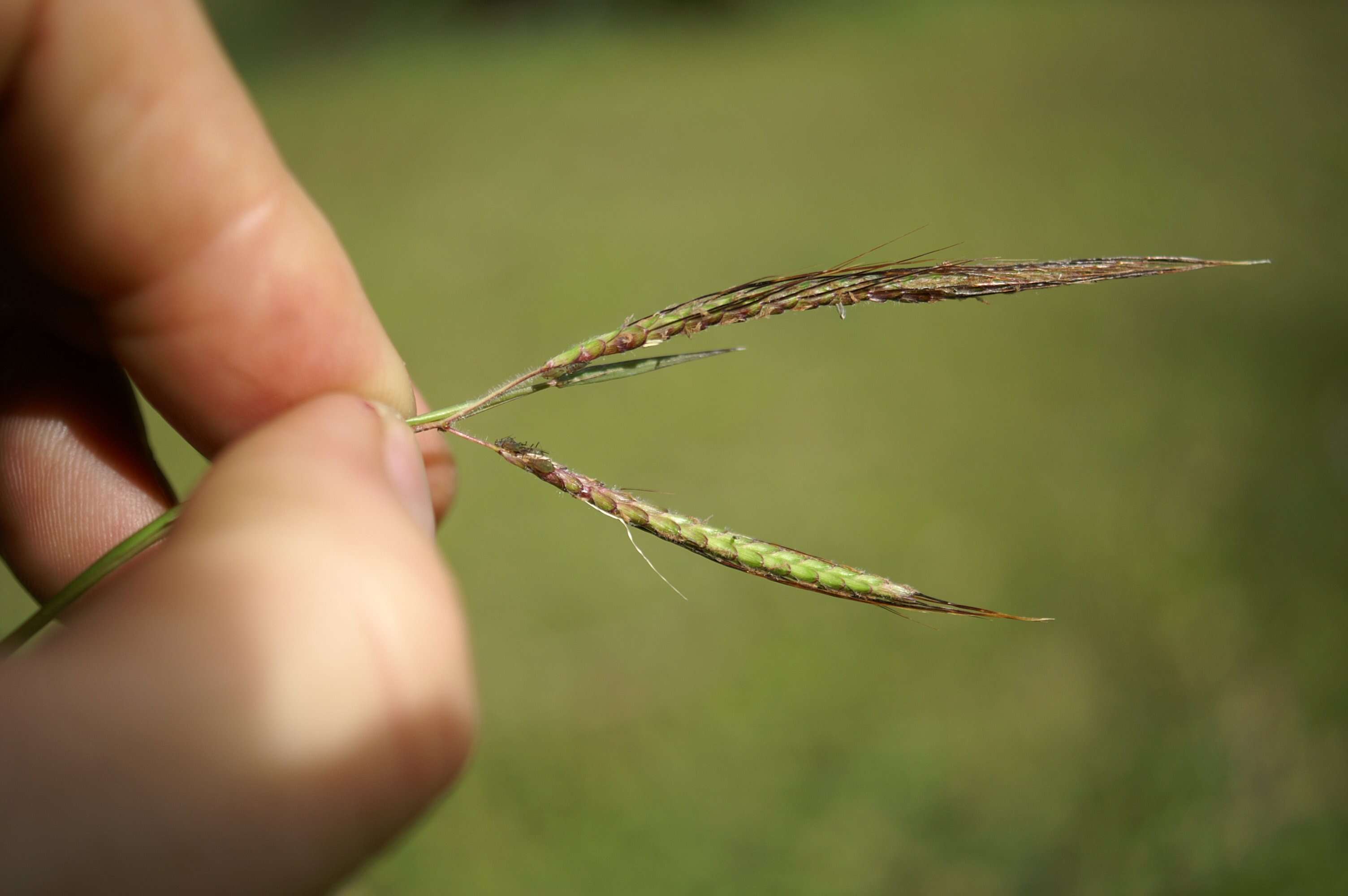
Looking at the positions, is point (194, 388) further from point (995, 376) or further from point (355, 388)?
point (995, 376)

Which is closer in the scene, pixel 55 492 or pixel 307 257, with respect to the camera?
pixel 307 257

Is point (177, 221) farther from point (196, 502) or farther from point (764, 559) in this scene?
point (764, 559)

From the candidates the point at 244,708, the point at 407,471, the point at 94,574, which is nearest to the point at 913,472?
the point at 407,471

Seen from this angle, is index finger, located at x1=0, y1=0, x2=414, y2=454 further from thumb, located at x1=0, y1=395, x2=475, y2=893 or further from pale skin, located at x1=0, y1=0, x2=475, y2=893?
thumb, located at x1=0, y1=395, x2=475, y2=893

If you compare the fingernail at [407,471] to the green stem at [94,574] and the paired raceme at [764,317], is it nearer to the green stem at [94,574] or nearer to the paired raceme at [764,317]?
the paired raceme at [764,317]

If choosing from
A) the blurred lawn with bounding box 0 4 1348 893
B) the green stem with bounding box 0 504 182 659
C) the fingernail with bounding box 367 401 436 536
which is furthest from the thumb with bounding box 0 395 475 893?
the blurred lawn with bounding box 0 4 1348 893

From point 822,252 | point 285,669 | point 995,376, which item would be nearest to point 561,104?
point 822,252

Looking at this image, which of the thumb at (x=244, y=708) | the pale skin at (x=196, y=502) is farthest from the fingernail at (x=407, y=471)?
the thumb at (x=244, y=708)
